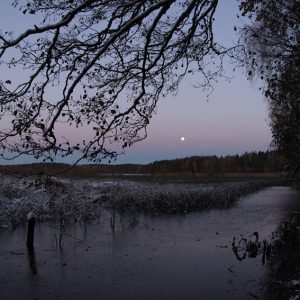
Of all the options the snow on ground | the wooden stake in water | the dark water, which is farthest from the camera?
the snow on ground

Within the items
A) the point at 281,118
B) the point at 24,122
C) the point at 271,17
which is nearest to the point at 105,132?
the point at 24,122

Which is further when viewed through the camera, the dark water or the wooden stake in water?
the wooden stake in water

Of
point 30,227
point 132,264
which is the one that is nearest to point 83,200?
point 30,227

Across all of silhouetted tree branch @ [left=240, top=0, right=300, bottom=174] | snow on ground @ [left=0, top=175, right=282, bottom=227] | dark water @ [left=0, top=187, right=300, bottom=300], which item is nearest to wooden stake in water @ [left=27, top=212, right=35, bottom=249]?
dark water @ [left=0, top=187, right=300, bottom=300]

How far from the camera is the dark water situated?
994 cm

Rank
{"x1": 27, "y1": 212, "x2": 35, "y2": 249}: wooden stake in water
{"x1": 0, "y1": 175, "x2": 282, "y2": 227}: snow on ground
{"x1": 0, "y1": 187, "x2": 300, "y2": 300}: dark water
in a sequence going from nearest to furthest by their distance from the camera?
{"x1": 0, "y1": 187, "x2": 300, "y2": 300}: dark water → {"x1": 27, "y1": 212, "x2": 35, "y2": 249}: wooden stake in water → {"x1": 0, "y1": 175, "x2": 282, "y2": 227}: snow on ground

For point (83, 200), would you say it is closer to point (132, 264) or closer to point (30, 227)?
point (30, 227)

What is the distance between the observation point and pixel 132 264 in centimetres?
1252

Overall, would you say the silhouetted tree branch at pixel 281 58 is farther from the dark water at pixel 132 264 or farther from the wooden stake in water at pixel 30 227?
the wooden stake in water at pixel 30 227

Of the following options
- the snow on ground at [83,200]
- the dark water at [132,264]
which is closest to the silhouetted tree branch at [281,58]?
the dark water at [132,264]

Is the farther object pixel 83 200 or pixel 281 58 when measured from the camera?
pixel 83 200

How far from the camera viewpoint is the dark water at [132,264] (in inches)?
391

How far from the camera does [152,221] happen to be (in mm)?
21172

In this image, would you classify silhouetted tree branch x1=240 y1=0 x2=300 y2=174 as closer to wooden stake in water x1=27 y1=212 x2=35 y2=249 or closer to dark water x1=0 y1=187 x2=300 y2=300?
dark water x1=0 y1=187 x2=300 y2=300
